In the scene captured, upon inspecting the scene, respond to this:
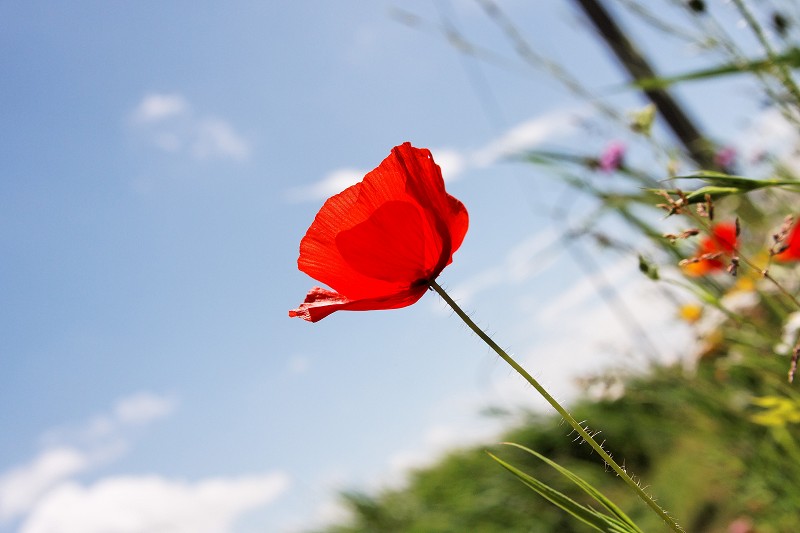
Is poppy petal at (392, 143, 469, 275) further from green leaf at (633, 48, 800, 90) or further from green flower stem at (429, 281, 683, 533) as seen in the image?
green leaf at (633, 48, 800, 90)

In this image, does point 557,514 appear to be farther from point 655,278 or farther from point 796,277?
point 655,278

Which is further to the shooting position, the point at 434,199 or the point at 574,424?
the point at 434,199

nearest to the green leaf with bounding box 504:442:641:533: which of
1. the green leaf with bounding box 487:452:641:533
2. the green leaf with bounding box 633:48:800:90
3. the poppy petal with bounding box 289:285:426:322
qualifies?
the green leaf with bounding box 487:452:641:533

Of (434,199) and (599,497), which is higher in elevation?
(434,199)

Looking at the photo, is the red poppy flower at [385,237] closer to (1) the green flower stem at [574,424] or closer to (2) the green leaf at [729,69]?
(1) the green flower stem at [574,424]

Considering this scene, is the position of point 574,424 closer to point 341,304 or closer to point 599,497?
point 599,497

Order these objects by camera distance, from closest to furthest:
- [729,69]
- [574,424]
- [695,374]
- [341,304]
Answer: [574,424]
[341,304]
[729,69]
[695,374]

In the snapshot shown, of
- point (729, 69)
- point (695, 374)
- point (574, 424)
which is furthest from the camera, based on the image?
point (695, 374)

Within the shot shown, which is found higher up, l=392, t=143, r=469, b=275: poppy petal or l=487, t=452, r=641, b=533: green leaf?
l=392, t=143, r=469, b=275: poppy petal

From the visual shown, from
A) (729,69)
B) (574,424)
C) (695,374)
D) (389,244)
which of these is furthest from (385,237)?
(695,374)

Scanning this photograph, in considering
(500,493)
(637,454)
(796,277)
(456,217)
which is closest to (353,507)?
(500,493)
